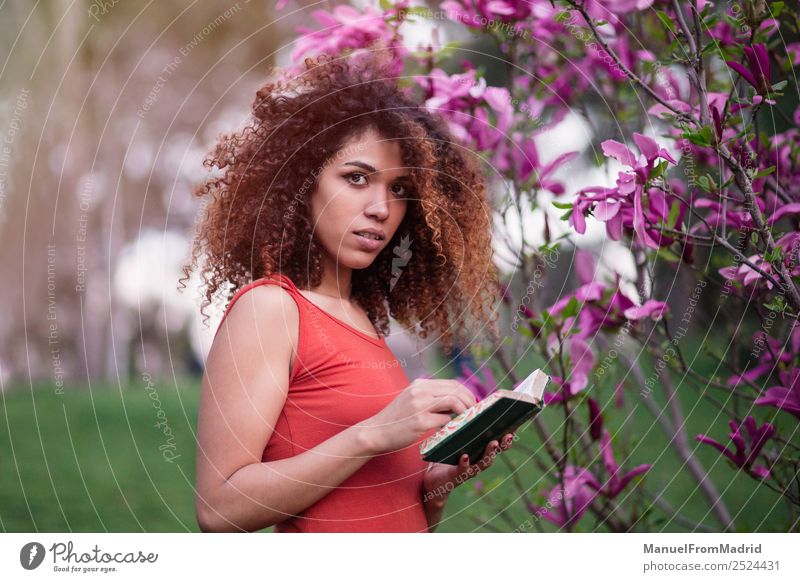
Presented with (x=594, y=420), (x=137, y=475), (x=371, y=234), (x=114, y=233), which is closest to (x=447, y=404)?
(x=371, y=234)

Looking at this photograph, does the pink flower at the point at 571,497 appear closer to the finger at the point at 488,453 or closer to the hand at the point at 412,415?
the finger at the point at 488,453

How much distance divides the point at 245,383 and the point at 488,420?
0.23 metres

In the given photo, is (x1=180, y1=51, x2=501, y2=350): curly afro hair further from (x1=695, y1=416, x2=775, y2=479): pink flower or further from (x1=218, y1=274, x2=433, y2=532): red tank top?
(x1=695, y1=416, x2=775, y2=479): pink flower

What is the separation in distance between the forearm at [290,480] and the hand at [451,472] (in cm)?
13

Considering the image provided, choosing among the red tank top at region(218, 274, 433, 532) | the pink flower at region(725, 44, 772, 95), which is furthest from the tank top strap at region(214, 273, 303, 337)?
the pink flower at region(725, 44, 772, 95)

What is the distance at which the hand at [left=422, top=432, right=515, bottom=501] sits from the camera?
2.80 ft

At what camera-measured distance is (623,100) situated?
4.48 ft

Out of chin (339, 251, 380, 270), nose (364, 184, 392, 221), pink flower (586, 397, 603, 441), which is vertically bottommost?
pink flower (586, 397, 603, 441)

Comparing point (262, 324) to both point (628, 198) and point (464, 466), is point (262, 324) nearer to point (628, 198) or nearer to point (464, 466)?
point (464, 466)

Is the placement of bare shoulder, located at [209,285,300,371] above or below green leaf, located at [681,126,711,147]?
below

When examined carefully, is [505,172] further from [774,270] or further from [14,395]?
[14,395]

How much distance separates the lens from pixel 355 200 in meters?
0.89

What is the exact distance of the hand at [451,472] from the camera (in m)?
0.85

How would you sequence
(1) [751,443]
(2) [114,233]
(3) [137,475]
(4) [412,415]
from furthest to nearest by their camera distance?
(2) [114,233]
(3) [137,475]
(1) [751,443]
(4) [412,415]
